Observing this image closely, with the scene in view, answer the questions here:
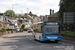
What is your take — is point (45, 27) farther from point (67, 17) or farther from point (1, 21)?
point (1, 21)

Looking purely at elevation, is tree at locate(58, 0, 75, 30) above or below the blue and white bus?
above

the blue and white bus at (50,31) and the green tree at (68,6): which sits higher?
the green tree at (68,6)

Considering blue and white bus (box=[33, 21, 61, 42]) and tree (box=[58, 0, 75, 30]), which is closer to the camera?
blue and white bus (box=[33, 21, 61, 42])

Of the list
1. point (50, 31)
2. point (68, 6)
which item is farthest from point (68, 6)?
point (50, 31)

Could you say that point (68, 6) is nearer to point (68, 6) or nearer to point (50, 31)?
point (68, 6)

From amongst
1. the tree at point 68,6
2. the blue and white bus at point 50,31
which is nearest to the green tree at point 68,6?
the tree at point 68,6

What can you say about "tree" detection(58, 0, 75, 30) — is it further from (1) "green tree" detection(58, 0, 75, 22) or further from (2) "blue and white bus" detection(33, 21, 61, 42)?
(2) "blue and white bus" detection(33, 21, 61, 42)

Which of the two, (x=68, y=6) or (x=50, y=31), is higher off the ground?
(x=68, y=6)

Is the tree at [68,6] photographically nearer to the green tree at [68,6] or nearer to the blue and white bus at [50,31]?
the green tree at [68,6]

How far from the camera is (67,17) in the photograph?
104 feet

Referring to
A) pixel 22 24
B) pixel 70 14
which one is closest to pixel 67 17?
pixel 70 14

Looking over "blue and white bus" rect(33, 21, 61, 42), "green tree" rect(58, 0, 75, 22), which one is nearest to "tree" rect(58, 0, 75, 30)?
"green tree" rect(58, 0, 75, 22)

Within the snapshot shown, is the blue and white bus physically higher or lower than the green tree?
lower

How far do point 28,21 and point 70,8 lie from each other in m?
Result: 111
